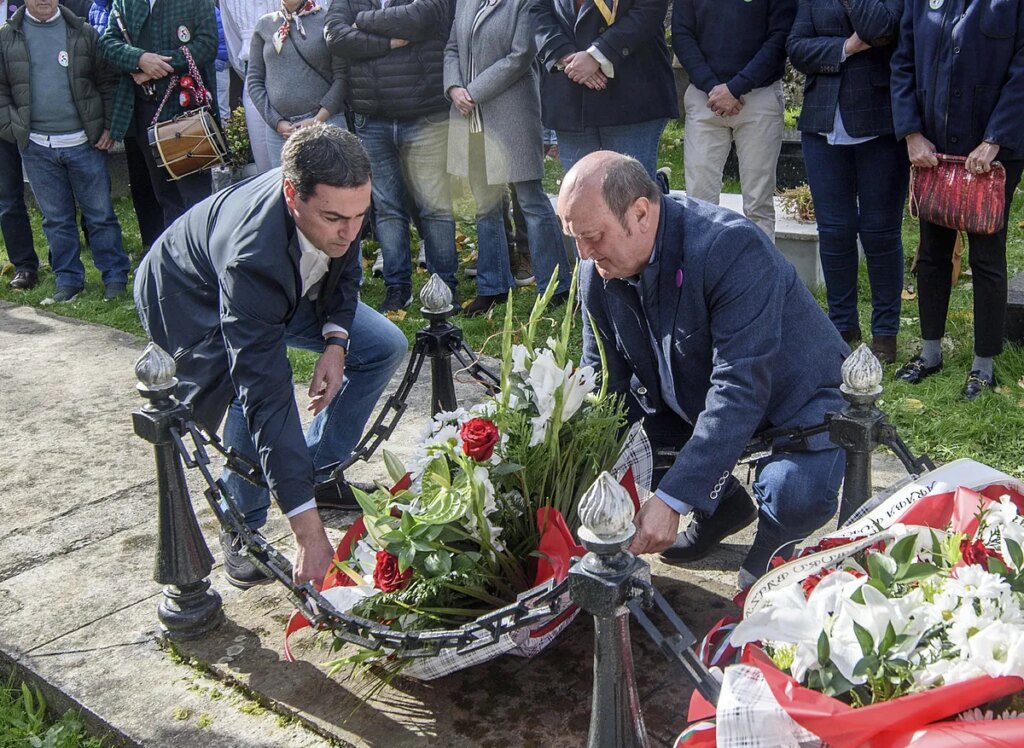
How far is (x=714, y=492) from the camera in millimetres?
3004

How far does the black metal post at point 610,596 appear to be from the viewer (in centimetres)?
217

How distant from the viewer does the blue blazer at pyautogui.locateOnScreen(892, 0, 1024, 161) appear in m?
4.40

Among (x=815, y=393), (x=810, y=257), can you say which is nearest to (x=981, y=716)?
(x=815, y=393)

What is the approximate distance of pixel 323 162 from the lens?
3.22 metres

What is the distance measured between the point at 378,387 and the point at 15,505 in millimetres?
1540

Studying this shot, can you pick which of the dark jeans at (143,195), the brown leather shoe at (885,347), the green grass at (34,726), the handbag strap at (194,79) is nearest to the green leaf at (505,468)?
the green grass at (34,726)

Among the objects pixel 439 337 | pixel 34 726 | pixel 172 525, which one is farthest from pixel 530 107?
pixel 34 726

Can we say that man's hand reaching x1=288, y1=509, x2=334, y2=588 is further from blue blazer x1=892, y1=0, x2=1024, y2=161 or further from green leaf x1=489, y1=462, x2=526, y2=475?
blue blazer x1=892, y1=0, x2=1024, y2=161

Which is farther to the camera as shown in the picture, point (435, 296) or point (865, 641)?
point (435, 296)

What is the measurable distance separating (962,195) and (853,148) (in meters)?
0.70

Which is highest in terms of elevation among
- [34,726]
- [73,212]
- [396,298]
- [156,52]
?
[156,52]

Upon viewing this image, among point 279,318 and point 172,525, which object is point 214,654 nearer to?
point 172,525

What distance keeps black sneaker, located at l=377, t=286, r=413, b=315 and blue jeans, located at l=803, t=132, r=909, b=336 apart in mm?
2500

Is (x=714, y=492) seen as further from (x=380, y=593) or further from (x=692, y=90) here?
(x=692, y=90)
